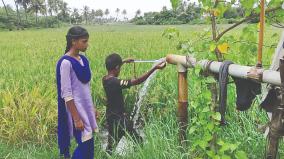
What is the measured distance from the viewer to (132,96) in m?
4.43

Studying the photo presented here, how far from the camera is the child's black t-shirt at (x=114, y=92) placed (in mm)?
3428

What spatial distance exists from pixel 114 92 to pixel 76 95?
39 centimetres

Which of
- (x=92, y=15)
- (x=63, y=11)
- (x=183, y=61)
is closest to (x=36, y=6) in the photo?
(x=63, y=11)

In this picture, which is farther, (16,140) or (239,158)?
(16,140)

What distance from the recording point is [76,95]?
322 centimetres

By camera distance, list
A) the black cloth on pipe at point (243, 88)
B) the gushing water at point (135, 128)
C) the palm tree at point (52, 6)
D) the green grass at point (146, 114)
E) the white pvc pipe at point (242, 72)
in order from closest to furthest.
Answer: the white pvc pipe at point (242, 72) → the black cloth on pipe at point (243, 88) → the green grass at point (146, 114) → the gushing water at point (135, 128) → the palm tree at point (52, 6)

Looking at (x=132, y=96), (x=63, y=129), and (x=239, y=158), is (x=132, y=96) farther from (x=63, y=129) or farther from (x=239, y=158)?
(x=239, y=158)

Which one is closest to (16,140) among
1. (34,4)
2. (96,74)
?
(96,74)

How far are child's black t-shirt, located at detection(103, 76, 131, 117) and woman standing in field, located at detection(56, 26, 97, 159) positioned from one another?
0.76 ft

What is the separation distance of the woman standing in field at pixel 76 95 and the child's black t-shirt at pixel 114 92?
0.23 metres

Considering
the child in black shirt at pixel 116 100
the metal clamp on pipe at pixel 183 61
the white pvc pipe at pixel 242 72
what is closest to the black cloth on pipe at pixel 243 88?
the white pvc pipe at pixel 242 72

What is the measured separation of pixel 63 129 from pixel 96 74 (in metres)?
2.00

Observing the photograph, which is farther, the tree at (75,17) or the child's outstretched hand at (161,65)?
the tree at (75,17)

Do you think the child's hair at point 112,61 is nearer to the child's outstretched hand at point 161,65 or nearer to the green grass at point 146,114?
the child's outstretched hand at point 161,65
